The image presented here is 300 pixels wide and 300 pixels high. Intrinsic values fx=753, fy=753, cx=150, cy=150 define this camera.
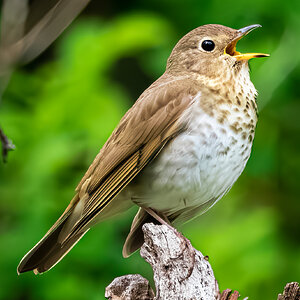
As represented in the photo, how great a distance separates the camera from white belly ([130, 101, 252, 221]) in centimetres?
361

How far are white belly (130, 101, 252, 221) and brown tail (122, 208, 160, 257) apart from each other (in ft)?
0.99

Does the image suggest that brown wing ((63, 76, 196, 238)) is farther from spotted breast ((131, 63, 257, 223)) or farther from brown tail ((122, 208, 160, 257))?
brown tail ((122, 208, 160, 257))

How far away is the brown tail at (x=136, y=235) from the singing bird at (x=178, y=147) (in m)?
0.11

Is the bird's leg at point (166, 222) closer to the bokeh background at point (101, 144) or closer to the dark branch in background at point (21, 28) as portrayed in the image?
the bokeh background at point (101, 144)

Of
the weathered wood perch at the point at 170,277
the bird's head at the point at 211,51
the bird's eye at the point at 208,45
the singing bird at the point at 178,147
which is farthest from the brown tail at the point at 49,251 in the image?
the bird's eye at the point at 208,45

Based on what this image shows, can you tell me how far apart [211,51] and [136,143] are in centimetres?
65

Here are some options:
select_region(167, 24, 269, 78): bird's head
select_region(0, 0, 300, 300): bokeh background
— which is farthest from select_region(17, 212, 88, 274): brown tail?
select_region(167, 24, 269, 78): bird's head

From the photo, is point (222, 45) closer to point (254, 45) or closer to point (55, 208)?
point (254, 45)

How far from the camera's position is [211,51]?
3.95 metres

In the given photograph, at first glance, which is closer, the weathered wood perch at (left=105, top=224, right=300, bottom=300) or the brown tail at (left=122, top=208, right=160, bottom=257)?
the weathered wood perch at (left=105, top=224, right=300, bottom=300)

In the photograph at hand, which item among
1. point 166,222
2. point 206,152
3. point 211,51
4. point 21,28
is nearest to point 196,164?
point 206,152

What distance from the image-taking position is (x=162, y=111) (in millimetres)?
3746

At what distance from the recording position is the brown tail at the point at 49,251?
3863 millimetres

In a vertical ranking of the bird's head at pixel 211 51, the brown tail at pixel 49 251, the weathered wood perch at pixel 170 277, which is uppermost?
the bird's head at pixel 211 51
